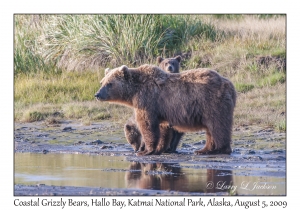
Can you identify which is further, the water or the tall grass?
the tall grass

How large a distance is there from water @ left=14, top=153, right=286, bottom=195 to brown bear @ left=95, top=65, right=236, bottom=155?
87 centimetres

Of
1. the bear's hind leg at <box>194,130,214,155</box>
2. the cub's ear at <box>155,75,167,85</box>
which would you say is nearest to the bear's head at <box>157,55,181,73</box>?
the cub's ear at <box>155,75,167,85</box>

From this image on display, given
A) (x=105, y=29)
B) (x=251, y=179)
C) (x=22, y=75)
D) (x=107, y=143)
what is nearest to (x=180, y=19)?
(x=105, y=29)

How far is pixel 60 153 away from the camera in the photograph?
39.9 ft

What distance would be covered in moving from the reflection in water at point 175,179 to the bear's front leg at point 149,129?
0.89m

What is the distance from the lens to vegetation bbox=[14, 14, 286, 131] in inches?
616

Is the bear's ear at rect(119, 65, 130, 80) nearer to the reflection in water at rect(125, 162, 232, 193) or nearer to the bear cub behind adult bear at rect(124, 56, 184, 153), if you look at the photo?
the bear cub behind adult bear at rect(124, 56, 184, 153)

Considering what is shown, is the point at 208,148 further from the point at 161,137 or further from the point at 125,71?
the point at 125,71

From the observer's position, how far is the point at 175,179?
9.23 meters

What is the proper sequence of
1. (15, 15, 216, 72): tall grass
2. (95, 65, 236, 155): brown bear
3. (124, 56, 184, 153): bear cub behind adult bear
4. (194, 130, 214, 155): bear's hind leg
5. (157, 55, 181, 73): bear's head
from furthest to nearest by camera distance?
(15, 15, 216, 72): tall grass, (157, 55, 181, 73): bear's head, (124, 56, 184, 153): bear cub behind adult bear, (194, 130, 214, 155): bear's hind leg, (95, 65, 236, 155): brown bear

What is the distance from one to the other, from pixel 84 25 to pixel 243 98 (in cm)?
609

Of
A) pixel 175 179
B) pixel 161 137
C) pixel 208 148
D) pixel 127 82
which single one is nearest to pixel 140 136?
pixel 161 137

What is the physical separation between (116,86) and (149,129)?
3.00 ft

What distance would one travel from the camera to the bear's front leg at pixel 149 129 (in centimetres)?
1135
